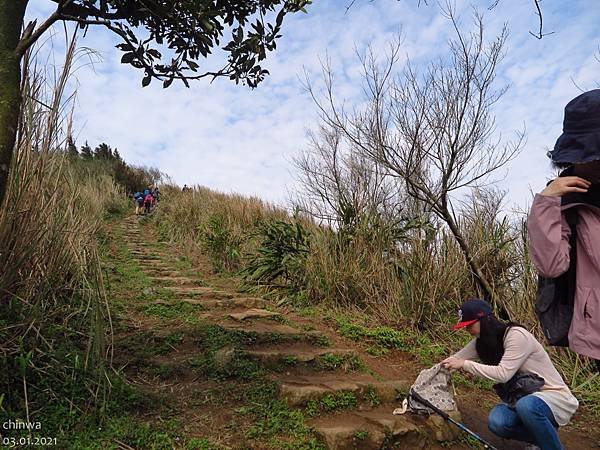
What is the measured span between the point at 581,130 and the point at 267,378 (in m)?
2.26

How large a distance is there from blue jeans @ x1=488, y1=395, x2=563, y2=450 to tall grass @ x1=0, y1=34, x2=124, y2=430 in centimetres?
219

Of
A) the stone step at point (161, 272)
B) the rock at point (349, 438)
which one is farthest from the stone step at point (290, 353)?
the stone step at point (161, 272)

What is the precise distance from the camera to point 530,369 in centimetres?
Answer: 244

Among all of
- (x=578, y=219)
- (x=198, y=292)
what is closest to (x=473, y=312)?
(x=578, y=219)

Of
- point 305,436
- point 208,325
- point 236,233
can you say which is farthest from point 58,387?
point 236,233

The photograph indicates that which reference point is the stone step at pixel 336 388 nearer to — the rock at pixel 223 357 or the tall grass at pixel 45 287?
the rock at pixel 223 357

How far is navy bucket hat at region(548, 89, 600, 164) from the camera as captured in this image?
1.27 meters

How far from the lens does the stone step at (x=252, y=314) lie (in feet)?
13.1

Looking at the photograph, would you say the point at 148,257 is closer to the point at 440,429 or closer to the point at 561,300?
the point at 440,429

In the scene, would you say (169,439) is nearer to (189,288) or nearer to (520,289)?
(189,288)

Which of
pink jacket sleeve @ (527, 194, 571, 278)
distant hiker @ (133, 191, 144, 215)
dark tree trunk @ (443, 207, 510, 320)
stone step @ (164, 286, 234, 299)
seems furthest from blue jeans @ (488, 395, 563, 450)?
distant hiker @ (133, 191, 144, 215)

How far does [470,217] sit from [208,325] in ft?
11.1

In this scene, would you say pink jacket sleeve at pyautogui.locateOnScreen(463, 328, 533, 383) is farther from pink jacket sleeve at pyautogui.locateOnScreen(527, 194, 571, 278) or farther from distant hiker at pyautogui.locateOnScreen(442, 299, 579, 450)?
pink jacket sleeve at pyautogui.locateOnScreen(527, 194, 571, 278)

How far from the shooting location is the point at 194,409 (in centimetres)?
231
